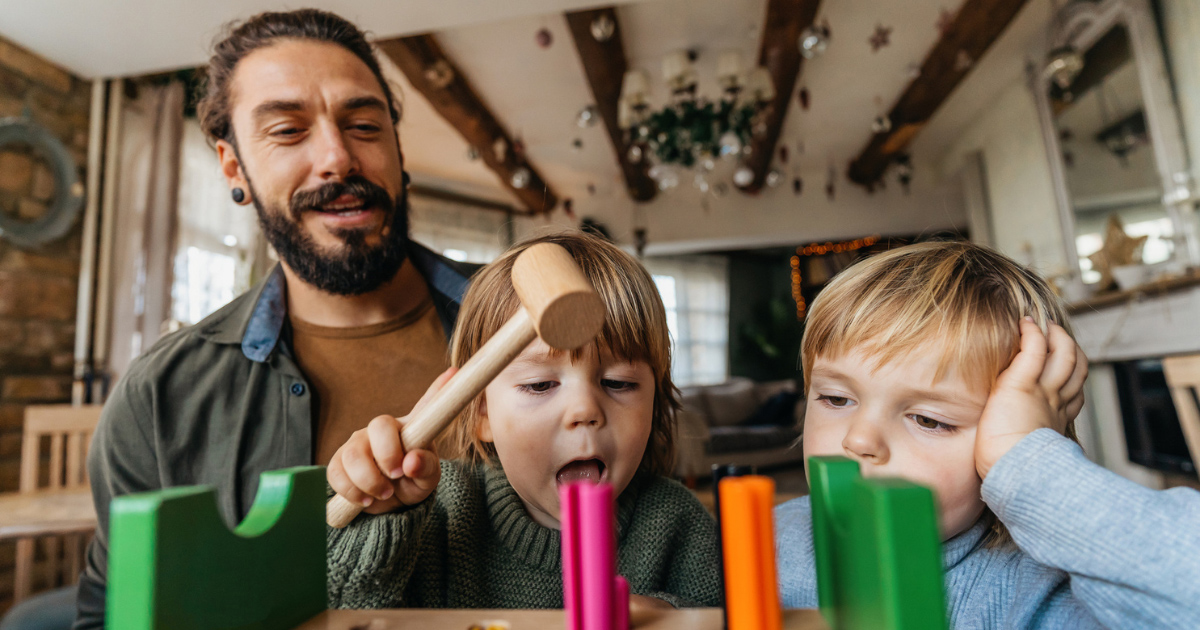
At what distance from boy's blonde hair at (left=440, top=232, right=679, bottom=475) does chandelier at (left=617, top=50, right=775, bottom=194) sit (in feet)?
8.75

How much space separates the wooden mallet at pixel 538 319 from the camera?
390 millimetres

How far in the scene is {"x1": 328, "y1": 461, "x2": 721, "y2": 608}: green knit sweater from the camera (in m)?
0.79

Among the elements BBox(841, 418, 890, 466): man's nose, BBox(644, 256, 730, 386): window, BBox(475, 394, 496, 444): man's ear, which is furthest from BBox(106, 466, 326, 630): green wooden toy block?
BBox(644, 256, 730, 386): window

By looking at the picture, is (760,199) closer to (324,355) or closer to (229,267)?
(229,267)

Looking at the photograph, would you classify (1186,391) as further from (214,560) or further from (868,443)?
(214,560)

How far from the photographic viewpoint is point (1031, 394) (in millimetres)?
616

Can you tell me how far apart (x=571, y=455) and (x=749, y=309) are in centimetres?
857

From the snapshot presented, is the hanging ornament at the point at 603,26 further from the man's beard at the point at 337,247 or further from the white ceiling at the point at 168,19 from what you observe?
the man's beard at the point at 337,247

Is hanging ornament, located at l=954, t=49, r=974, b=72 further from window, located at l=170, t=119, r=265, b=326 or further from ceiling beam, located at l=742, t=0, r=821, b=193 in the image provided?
window, located at l=170, t=119, r=265, b=326

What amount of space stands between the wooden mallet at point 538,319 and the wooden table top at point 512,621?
135 mm

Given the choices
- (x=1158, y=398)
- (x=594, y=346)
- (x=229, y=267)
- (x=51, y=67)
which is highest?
(x=51, y=67)

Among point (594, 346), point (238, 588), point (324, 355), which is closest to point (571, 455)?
point (594, 346)

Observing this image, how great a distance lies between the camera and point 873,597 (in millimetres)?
289

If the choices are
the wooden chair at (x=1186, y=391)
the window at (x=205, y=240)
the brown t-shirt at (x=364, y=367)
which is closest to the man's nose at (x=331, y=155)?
the brown t-shirt at (x=364, y=367)
